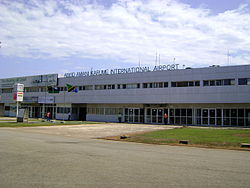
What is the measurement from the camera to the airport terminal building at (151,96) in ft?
127

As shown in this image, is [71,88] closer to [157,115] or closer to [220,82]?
[157,115]

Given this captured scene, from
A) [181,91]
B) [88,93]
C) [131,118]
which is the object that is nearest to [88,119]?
[88,93]

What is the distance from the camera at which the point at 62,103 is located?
58.6 m

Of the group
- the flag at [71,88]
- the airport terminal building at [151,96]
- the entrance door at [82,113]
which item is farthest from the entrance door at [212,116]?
the entrance door at [82,113]

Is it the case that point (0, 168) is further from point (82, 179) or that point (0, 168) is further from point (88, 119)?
point (88, 119)

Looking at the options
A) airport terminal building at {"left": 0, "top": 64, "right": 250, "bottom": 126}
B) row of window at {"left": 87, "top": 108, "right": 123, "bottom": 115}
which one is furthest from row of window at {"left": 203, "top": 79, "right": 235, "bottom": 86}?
row of window at {"left": 87, "top": 108, "right": 123, "bottom": 115}

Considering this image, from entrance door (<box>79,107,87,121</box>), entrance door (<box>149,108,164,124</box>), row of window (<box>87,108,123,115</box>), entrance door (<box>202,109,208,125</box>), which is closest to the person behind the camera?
entrance door (<box>202,109,208,125</box>)

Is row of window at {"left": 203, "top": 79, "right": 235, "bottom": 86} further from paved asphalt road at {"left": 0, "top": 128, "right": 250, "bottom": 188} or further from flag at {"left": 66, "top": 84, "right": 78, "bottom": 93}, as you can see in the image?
paved asphalt road at {"left": 0, "top": 128, "right": 250, "bottom": 188}

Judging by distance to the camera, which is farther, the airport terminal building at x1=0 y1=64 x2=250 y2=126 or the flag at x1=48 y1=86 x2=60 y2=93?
the flag at x1=48 y1=86 x2=60 y2=93

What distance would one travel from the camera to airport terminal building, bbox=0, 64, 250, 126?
38656 mm

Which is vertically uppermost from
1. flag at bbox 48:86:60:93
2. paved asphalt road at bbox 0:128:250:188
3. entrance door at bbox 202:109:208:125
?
flag at bbox 48:86:60:93

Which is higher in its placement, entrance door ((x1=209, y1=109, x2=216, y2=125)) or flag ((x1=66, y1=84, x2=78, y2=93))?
flag ((x1=66, y1=84, x2=78, y2=93))

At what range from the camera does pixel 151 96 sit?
45375mm

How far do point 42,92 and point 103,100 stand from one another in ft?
57.5
